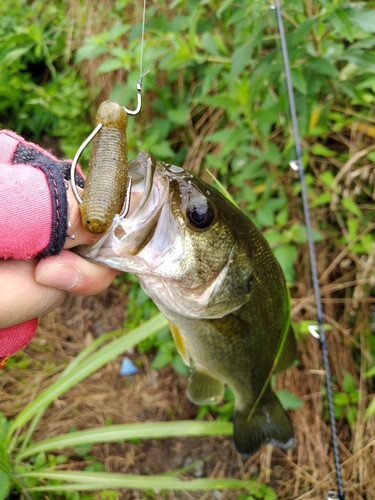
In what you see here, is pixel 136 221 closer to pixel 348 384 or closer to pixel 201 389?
pixel 201 389

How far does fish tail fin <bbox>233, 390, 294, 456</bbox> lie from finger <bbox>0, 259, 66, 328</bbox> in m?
1.12

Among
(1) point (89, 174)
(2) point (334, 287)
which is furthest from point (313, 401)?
(1) point (89, 174)

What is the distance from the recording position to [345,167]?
2373 millimetres

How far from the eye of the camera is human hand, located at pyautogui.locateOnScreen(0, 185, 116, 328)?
101 cm

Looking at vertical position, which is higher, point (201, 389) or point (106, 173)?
point (106, 173)

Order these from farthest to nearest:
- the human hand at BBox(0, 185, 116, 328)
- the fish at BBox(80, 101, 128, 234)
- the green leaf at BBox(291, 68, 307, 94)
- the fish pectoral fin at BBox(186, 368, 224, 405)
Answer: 1. the fish pectoral fin at BBox(186, 368, 224, 405)
2. the green leaf at BBox(291, 68, 307, 94)
3. the human hand at BBox(0, 185, 116, 328)
4. the fish at BBox(80, 101, 128, 234)

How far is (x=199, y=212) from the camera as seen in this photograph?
3.71 ft

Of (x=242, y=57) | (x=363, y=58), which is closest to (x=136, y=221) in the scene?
(x=242, y=57)

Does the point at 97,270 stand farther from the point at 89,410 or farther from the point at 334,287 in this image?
the point at 89,410

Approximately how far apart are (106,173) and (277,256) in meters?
1.37

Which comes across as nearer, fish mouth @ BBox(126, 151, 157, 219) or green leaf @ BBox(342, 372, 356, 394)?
fish mouth @ BBox(126, 151, 157, 219)

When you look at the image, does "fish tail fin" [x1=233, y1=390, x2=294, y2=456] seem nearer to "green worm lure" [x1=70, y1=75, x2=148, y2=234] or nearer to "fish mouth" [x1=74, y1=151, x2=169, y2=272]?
"fish mouth" [x1=74, y1=151, x2=169, y2=272]

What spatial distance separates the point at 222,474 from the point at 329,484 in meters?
0.62

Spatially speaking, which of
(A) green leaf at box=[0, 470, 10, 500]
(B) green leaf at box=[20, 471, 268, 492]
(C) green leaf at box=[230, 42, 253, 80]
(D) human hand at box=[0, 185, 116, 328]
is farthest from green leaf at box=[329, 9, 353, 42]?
(A) green leaf at box=[0, 470, 10, 500]
